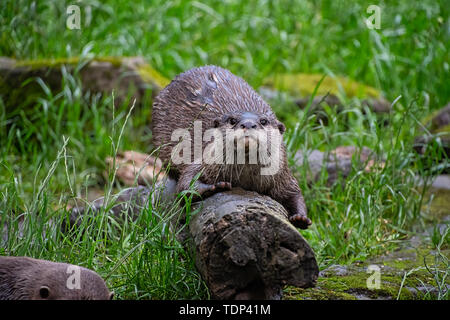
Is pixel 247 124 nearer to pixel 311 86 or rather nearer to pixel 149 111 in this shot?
pixel 149 111

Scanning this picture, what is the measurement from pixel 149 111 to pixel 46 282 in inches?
144

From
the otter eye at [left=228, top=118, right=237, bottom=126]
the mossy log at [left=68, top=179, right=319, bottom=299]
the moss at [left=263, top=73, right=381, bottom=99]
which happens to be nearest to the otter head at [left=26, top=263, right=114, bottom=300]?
the mossy log at [left=68, top=179, right=319, bottom=299]

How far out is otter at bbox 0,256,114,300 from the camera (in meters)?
2.60

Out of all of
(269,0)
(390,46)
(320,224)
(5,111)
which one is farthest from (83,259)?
(269,0)

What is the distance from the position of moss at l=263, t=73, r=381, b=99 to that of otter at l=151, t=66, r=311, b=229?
8.83ft

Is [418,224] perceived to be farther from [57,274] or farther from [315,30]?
[315,30]

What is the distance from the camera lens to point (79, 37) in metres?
6.37

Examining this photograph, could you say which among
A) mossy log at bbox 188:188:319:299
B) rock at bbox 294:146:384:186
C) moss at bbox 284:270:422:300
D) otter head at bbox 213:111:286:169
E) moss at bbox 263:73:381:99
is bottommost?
moss at bbox 284:270:422:300

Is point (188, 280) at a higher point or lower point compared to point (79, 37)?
lower

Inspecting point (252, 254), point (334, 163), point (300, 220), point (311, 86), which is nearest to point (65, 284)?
point (252, 254)

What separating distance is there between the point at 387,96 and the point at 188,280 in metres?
4.42

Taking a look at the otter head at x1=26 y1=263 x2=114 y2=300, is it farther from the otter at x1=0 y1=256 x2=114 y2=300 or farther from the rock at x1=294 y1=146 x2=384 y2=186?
the rock at x1=294 y1=146 x2=384 y2=186

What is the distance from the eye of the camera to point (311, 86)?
22.4ft

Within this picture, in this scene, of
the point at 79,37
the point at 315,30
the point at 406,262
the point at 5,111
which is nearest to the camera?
the point at 406,262
